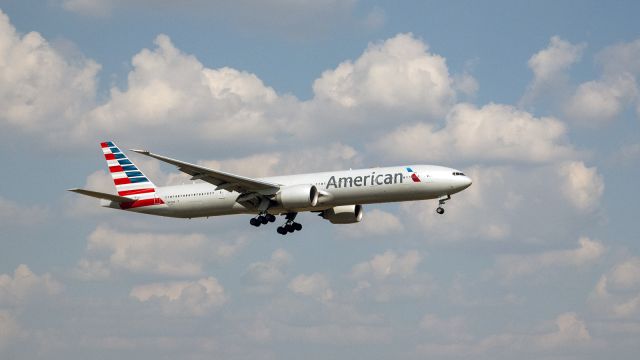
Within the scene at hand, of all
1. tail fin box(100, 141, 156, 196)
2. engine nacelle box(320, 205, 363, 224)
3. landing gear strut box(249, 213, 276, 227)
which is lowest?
landing gear strut box(249, 213, 276, 227)

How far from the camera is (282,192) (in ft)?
242

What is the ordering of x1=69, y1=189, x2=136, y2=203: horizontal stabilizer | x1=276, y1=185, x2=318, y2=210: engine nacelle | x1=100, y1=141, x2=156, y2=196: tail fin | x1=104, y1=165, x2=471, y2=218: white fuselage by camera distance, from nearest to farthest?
1. x1=104, y1=165, x2=471, y2=218: white fuselage
2. x1=276, y1=185, x2=318, y2=210: engine nacelle
3. x1=69, y1=189, x2=136, y2=203: horizontal stabilizer
4. x1=100, y1=141, x2=156, y2=196: tail fin

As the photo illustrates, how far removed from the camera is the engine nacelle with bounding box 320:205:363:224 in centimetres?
8181

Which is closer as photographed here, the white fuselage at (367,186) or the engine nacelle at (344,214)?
the white fuselage at (367,186)

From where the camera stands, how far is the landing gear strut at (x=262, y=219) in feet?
249

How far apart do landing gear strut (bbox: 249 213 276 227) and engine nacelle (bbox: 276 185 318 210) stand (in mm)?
2487

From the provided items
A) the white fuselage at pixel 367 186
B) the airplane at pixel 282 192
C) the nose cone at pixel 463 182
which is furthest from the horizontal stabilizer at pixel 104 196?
the nose cone at pixel 463 182

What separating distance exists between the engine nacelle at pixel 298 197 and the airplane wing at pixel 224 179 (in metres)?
1.30

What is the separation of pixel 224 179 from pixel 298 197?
211 inches

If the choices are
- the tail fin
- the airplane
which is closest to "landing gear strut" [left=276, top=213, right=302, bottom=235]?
the airplane

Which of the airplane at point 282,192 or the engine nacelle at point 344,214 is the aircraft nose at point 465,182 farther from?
the engine nacelle at point 344,214

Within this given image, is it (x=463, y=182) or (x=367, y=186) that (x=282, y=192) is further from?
(x=463, y=182)

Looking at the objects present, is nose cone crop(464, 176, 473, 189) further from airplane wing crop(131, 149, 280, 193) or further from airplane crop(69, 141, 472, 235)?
airplane wing crop(131, 149, 280, 193)

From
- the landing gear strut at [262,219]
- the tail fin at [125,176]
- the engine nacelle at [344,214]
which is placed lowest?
the landing gear strut at [262,219]
